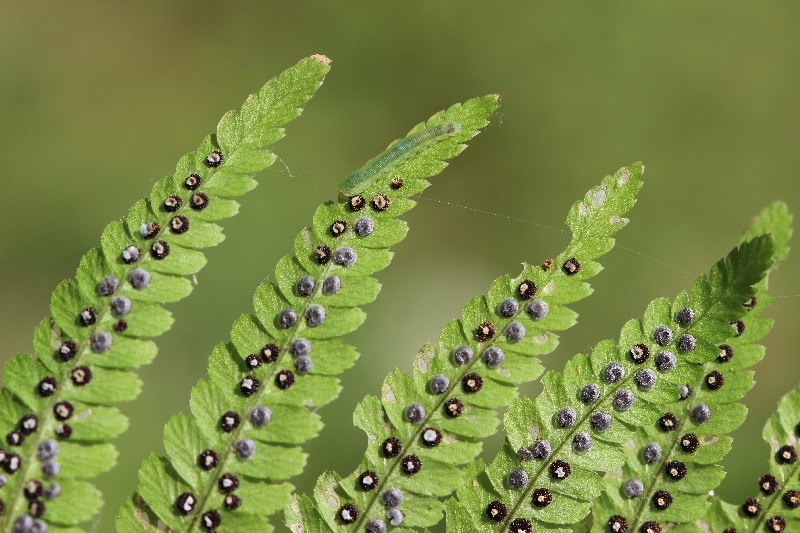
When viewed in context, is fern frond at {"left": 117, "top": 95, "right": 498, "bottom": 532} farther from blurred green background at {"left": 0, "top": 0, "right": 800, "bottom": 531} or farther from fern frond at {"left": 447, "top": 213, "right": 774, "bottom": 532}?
blurred green background at {"left": 0, "top": 0, "right": 800, "bottom": 531}

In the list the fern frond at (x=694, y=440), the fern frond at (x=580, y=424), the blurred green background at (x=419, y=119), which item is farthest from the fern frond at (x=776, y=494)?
the blurred green background at (x=419, y=119)

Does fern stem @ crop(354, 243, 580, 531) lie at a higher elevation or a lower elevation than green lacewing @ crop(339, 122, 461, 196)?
lower

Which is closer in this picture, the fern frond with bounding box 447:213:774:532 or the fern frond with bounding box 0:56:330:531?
the fern frond with bounding box 0:56:330:531

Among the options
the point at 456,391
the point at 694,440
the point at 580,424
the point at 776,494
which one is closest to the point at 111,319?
the point at 456,391

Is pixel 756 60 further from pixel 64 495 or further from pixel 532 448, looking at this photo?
pixel 64 495

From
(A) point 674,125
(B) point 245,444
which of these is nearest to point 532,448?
(B) point 245,444

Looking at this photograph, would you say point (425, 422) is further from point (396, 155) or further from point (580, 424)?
point (396, 155)

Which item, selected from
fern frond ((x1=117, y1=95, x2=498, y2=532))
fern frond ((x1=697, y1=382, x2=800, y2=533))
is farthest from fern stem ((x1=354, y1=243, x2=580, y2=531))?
fern frond ((x1=697, y1=382, x2=800, y2=533))
